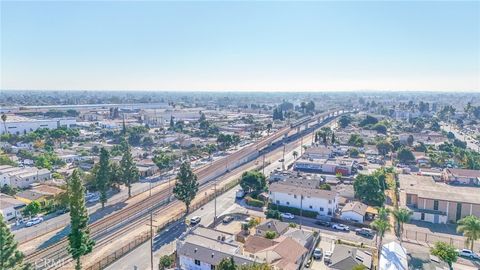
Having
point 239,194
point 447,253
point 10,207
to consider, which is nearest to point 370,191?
point 447,253

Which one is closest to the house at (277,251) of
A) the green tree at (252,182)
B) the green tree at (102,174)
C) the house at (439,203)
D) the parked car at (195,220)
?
the parked car at (195,220)

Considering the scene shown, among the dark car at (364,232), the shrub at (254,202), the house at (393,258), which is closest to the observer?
the house at (393,258)

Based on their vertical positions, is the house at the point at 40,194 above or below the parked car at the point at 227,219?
above

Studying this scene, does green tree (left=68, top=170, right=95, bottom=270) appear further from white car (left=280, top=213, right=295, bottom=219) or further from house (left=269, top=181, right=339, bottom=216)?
house (left=269, top=181, right=339, bottom=216)

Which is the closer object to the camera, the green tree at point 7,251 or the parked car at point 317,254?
the green tree at point 7,251

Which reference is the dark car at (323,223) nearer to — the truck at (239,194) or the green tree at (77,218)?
the truck at (239,194)

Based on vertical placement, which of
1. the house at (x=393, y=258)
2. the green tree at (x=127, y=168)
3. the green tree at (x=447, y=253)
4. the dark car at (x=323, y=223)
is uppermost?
the green tree at (x=127, y=168)

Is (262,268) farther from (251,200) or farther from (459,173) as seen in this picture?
(459,173)
